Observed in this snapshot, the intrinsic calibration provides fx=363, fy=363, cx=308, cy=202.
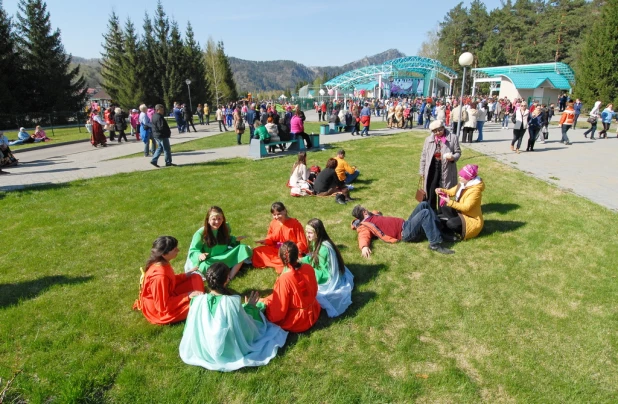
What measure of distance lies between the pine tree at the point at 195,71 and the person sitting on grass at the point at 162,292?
37.1 metres

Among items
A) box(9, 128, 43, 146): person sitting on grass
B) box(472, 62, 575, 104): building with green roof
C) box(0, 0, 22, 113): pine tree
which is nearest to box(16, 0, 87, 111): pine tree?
box(0, 0, 22, 113): pine tree

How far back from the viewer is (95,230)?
6.56 m

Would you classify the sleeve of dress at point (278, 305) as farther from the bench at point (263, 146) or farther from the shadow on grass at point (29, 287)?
→ the bench at point (263, 146)

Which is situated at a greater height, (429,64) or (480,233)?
(429,64)

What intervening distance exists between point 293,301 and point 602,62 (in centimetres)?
3560

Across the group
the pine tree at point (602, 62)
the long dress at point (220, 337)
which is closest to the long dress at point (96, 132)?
the long dress at point (220, 337)

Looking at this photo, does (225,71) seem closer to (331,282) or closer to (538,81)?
(538,81)

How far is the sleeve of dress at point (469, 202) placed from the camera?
18.7 ft

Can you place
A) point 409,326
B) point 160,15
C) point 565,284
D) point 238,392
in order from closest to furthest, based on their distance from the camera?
point 238,392
point 409,326
point 565,284
point 160,15

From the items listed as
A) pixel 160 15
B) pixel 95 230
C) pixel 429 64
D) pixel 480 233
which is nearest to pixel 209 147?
pixel 95 230

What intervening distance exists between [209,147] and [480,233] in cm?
1291

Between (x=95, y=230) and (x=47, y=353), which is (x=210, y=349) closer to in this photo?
(x=47, y=353)

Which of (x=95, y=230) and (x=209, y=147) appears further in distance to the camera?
(x=209, y=147)

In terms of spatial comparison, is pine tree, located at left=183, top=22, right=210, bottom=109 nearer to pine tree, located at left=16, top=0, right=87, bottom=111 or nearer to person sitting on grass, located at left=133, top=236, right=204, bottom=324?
pine tree, located at left=16, top=0, right=87, bottom=111
